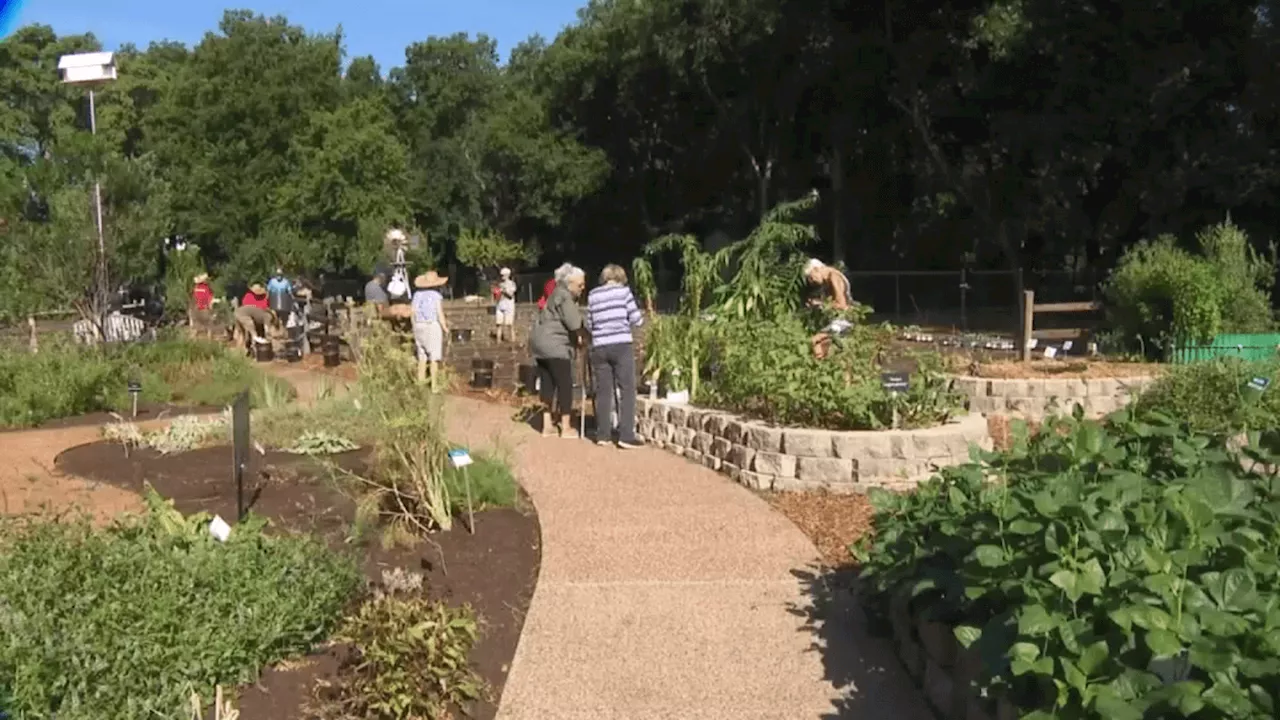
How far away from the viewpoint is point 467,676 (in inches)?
192

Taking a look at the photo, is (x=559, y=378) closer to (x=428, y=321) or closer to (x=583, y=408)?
(x=583, y=408)

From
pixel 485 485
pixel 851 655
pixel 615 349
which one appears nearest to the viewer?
pixel 851 655

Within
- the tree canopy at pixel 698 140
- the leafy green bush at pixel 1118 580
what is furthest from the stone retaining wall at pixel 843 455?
the tree canopy at pixel 698 140

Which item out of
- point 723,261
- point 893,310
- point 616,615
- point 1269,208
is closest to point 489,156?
point 893,310

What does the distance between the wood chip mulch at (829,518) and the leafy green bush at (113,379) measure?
A: 6558 millimetres

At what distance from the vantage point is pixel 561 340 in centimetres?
1060

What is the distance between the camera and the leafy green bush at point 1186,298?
45.9 ft

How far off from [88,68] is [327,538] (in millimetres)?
11935

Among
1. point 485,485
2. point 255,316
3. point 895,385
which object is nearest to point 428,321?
point 485,485

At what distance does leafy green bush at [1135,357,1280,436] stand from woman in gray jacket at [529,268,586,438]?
466 cm

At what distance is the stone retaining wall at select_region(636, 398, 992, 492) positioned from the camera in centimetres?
800

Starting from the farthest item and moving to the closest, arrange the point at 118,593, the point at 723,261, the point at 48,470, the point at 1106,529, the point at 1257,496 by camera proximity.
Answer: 1. the point at 723,261
2. the point at 48,470
3. the point at 118,593
4. the point at 1257,496
5. the point at 1106,529

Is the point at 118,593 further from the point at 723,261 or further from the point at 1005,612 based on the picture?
the point at 723,261

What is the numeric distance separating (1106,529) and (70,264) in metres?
13.9
